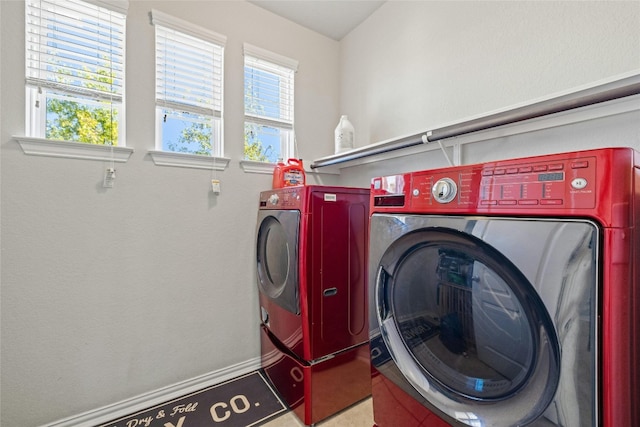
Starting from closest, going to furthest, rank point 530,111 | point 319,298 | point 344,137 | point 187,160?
point 530,111, point 319,298, point 187,160, point 344,137

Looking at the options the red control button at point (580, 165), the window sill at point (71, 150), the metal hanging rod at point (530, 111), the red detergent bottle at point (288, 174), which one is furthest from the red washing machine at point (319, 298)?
the red control button at point (580, 165)

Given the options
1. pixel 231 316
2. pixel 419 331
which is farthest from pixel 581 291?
pixel 231 316

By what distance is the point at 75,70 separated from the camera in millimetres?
1503

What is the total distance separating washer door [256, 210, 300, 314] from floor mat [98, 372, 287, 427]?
636mm

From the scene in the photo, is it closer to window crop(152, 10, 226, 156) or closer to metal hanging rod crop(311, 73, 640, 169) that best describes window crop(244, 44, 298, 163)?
window crop(152, 10, 226, 156)

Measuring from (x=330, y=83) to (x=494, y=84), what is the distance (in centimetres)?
143

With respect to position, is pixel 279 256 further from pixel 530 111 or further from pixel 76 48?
pixel 76 48

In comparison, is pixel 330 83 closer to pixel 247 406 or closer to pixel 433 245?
pixel 433 245

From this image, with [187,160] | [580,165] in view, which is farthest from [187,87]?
[580,165]

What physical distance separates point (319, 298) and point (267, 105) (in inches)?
61.7

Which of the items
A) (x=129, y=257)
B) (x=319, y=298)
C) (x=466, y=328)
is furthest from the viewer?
(x=129, y=257)

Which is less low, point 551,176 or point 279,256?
point 551,176

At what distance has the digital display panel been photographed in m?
0.60

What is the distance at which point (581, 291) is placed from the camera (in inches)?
22.1
